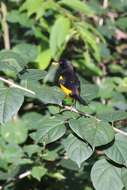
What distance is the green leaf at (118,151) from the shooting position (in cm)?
129

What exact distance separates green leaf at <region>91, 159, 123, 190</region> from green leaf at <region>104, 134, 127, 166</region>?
0.18 feet

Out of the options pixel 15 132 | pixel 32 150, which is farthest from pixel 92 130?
pixel 15 132

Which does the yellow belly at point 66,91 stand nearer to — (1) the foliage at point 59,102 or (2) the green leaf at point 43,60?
(1) the foliage at point 59,102

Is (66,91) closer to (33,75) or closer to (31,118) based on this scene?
(33,75)

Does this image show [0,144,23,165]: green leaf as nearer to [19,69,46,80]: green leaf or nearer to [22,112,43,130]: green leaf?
[22,112,43,130]: green leaf

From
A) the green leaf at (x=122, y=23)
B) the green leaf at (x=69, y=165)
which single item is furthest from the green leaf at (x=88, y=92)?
the green leaf at (x=122, y=23)

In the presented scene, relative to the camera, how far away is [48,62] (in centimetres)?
254

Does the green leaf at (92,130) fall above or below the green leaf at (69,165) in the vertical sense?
above

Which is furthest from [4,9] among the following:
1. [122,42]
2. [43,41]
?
[122,42]

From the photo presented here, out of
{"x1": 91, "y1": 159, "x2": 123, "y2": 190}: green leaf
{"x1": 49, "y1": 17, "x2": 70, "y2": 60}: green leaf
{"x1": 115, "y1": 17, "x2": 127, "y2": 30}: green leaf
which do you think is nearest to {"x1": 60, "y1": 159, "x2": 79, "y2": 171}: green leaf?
{"x1": 91, "y1": 159, "x2": 123, "y2": 190}: green leaf

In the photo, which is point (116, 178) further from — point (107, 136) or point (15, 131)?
point (15, 131)

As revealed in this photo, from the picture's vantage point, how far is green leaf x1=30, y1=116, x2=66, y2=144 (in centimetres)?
130

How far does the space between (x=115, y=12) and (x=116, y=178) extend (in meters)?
2.06

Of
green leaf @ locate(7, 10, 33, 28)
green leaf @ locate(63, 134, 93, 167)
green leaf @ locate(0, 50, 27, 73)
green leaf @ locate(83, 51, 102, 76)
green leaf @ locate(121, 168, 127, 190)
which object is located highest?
green leaf @ locate(0, 50, 27, 73)
